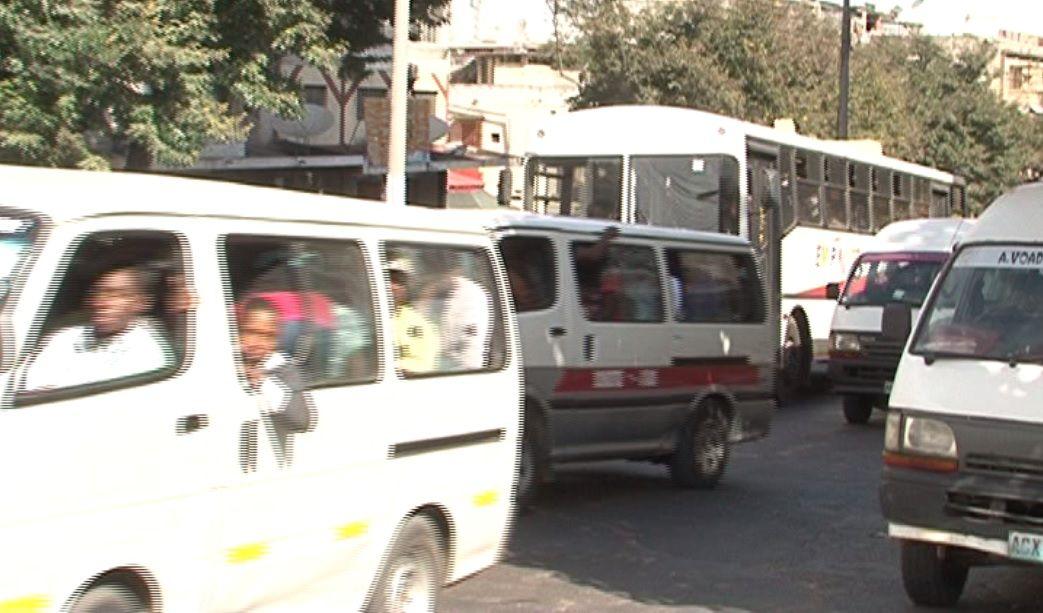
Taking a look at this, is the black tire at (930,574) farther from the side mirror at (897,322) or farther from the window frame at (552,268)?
the window frame at (552,268)

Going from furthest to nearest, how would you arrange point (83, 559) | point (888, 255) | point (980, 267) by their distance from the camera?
point (888, 255)
point (980, 267)
point (83, 559)

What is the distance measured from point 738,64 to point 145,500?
35118mm

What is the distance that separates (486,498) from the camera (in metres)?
7.05

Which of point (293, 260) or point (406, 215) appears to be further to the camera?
point (406, 215)

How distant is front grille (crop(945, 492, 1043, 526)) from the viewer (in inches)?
269

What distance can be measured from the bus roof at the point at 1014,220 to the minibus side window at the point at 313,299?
12.2 feet

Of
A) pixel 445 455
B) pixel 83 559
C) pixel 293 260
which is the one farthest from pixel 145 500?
pixel 445 455

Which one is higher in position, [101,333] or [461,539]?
[101,333]

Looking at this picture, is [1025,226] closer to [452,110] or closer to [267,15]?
[267,15]

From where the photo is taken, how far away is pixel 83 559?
180 inches

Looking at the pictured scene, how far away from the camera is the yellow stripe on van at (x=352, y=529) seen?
5.88 m

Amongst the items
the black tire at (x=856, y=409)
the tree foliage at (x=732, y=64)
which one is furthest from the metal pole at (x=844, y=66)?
the black tire at (x=856, y=409)

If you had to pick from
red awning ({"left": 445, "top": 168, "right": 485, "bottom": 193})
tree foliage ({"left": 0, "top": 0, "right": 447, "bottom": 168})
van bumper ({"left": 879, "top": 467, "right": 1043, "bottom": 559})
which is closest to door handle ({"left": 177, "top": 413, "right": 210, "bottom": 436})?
van bumper ({"left": 879, "top": 467, "right": 1043, "bottom": 559})

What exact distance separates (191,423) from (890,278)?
48.0ft
